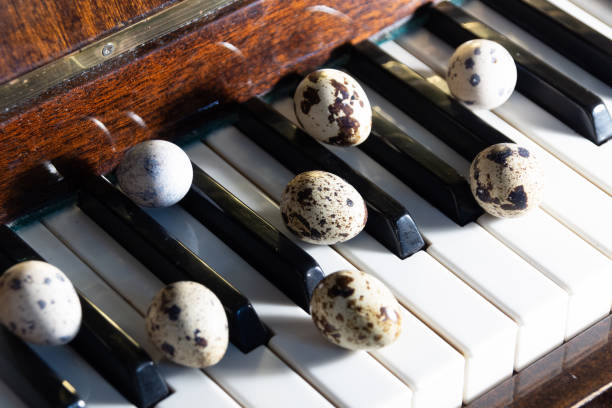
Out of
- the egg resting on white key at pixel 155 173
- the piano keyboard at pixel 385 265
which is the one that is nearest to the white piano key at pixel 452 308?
the piano keyboard at pixel 385 265

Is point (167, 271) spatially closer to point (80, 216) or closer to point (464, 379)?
point (80, 216)

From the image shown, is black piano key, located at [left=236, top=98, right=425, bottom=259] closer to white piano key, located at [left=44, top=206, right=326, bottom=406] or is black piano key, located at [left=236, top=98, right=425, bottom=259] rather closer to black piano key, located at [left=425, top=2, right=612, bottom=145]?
white piano key, located at [left=44, top=206, right=326, bottom=406]

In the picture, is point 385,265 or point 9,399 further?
point 385,265

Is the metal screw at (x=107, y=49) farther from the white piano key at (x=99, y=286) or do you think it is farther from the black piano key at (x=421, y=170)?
the black piano key at (x=421, y=170)

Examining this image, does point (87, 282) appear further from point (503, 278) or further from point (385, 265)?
point (503, 278)

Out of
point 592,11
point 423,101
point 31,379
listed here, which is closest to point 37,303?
point 31,379
